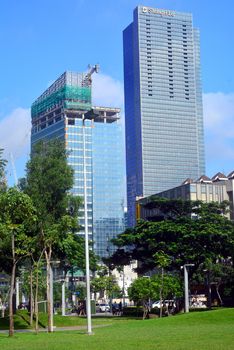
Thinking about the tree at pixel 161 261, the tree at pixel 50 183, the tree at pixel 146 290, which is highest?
the tree at pixel 50 183

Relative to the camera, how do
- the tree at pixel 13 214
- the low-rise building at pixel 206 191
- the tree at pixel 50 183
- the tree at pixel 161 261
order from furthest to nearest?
the low-rise building at pixel 206 191
the tree at pixel 161 261
the tree at pixel 50 183
the tree at pixel 13 214

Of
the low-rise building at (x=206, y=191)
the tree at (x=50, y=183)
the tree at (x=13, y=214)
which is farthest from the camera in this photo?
the low-rise building at (x=206, y=191)

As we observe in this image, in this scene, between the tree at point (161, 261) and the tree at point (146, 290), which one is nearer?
the tree at point (146, 290)

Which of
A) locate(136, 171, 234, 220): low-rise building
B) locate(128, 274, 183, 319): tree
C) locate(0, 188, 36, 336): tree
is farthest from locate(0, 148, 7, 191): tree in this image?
locate(136, 171, 234, 220): low-rise building

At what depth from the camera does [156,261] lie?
212 ft

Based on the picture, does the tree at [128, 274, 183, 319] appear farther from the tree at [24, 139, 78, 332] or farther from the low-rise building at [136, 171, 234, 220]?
the low-rise building at [136, 171, 234, 220]

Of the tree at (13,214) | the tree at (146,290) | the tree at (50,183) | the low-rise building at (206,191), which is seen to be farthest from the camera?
the low-rise building at (206,191)

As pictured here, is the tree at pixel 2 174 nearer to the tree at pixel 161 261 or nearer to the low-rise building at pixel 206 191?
the tree at pixel 161 261

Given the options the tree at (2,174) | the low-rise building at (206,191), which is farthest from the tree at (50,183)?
the low-rise building at (206,191)

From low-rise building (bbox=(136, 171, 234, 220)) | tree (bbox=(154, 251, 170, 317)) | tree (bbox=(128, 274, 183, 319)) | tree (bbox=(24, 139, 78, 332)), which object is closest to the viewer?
tree (bbox=(24, 139, 78, 332))

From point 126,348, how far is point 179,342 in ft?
10.0

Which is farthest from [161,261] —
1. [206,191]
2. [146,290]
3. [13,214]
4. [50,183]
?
[206,191]

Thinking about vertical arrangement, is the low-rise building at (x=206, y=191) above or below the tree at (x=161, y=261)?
above

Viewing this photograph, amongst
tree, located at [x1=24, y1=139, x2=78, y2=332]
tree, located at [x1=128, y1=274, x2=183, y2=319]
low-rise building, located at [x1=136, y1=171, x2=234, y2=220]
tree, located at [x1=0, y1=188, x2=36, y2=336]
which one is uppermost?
low-rise building, located at [x1=136, y1=171, x2=234, y2=220]
